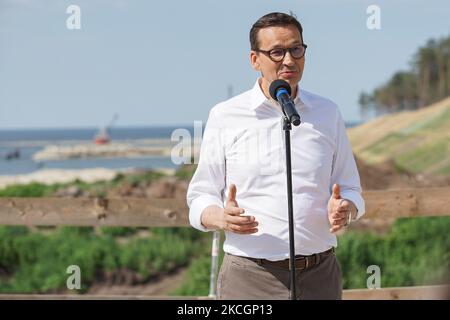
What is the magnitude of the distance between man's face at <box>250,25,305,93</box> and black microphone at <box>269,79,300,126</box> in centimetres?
12

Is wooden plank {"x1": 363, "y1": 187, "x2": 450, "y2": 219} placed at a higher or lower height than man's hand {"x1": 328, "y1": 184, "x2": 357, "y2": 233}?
lower

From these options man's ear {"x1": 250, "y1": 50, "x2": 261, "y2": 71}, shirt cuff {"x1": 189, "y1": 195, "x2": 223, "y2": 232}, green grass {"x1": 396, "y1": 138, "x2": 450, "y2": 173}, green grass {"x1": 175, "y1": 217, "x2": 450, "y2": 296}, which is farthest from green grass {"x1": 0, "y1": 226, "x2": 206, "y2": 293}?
green grass {"x1": 396, "y1": 138, "x2": 450, "y2": 173}

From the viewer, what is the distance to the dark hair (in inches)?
109

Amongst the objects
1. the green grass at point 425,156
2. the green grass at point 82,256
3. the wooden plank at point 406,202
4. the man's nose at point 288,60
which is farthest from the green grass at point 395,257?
the green grass at point 425,156

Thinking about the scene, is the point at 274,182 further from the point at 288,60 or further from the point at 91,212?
the point at 91,212

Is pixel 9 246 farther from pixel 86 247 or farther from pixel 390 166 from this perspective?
pixel 390 166

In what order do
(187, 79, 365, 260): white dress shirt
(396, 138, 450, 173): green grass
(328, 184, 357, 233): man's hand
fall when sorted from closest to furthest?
(328, 184, 357, 233): man's hand, (187, 79, 365, 260): white dress shirt, (396, 138, 450, 173): green grass

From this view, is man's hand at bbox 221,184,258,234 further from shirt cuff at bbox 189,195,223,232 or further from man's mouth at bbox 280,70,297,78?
man's mouth at bbox 280,70,297,78

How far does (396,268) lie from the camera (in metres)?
9.21

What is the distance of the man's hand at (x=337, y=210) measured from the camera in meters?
2.62

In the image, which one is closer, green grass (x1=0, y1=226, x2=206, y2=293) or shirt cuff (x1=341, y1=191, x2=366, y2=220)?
shirt cuff (x1=341, y1=191, x2=366, y2=220)

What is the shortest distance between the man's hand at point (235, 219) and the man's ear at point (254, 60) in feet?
1.57
